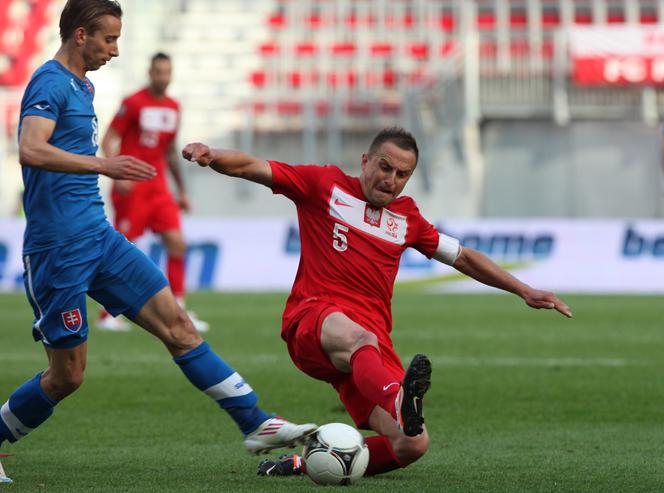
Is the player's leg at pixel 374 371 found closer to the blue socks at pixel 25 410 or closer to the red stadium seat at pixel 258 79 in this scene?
the blue socks at pixel 25 410

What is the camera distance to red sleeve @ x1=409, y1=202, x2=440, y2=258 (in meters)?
5.38

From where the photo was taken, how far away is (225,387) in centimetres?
525

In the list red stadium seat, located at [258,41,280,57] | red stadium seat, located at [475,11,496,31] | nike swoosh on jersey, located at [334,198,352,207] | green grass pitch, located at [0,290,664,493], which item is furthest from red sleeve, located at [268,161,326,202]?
red stadium seat, located at [475,11,496,31]

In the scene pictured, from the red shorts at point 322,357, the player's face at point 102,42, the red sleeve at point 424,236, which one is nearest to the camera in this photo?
the red shorts at point 322,357

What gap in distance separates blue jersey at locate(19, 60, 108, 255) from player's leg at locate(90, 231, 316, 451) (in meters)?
0.19

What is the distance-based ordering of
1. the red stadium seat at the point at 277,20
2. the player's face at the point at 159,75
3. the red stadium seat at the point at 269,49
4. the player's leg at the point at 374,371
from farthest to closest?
the red stadium seat at the point at 277,20 < the red stadium seat at the point at 269,49 < the player's face at the point at 159,75 < the player's leg at the point at 374,371

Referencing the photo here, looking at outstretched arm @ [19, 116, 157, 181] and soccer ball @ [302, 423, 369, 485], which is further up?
outstretched arm @ [19, 116, 157, 181]

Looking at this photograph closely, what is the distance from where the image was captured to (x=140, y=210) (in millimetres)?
11766

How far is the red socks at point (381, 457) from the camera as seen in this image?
16.5ft

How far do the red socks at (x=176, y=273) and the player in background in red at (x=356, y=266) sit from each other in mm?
6599

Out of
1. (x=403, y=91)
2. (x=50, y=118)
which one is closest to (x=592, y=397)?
(x=50, y=118)

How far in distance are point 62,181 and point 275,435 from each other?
1320 millimetres

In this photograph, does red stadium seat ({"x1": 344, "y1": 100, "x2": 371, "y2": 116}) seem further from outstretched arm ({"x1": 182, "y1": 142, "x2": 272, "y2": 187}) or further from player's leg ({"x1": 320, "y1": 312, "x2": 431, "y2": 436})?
player's leg ({"x1": 320, "y1": 312, "x2": 431, "y2": 436})

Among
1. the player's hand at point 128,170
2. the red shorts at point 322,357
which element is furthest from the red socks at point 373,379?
the player's hand at point 128,170
